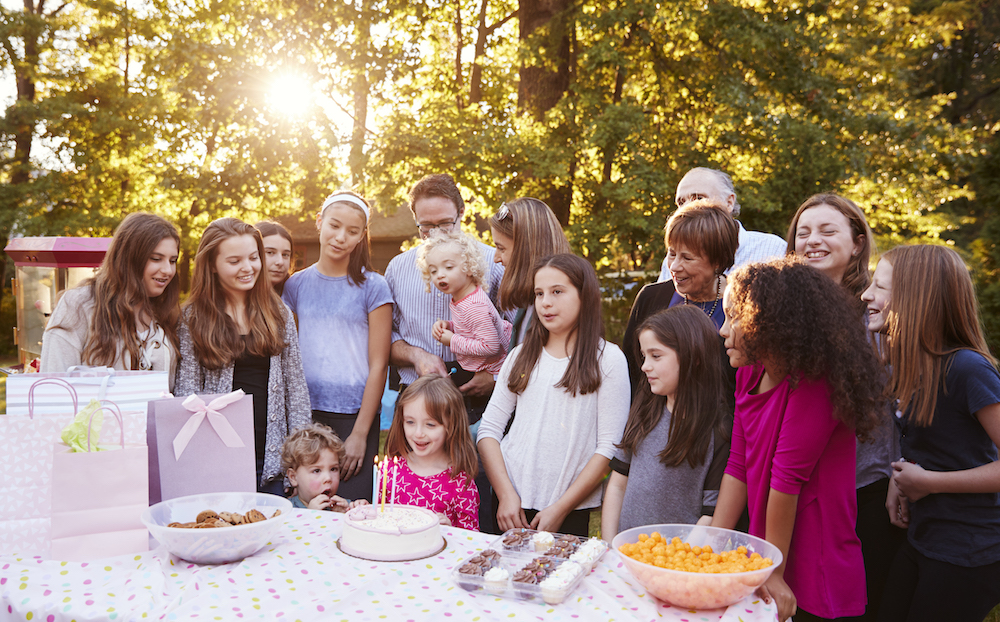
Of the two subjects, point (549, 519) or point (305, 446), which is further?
point (305, 446)

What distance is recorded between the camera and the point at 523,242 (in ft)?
10.6

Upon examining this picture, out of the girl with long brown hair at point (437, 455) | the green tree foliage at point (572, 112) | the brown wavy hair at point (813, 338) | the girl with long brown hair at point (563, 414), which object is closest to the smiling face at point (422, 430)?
the girl with long brown hair at point (437, 455)

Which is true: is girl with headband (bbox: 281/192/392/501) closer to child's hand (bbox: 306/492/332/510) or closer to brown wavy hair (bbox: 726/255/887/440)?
child's hand (bbox: 306/492/332/510)

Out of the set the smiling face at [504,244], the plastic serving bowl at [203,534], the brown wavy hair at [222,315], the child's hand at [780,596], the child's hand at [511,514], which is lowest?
the child's hand at [511,514]

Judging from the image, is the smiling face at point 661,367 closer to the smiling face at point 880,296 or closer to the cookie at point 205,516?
the smiling face at point 880,296

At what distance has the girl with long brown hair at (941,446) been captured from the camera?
2301 mm

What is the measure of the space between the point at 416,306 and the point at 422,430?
3.00ft

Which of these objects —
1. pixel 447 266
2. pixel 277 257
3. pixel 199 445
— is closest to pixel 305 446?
pixel 199 445

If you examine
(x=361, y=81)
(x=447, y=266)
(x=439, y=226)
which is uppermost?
(x=361, y=81)

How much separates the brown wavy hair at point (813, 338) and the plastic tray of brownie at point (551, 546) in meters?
0.72

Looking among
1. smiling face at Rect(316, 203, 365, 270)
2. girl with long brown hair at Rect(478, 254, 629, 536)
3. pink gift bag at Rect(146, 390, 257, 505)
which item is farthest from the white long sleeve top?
smiling face at Rect(316, 203, 365, 270)

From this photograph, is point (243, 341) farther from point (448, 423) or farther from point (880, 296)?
point (880, 296)

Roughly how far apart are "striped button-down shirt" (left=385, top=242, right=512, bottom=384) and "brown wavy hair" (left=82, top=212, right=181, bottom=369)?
109 cm

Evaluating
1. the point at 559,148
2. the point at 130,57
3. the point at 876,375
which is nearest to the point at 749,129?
the point at 559,148
